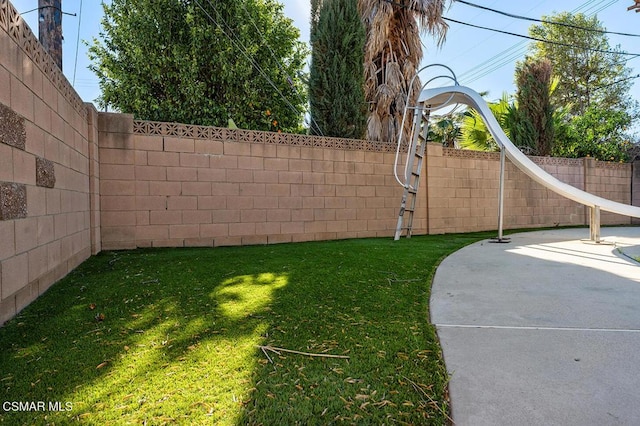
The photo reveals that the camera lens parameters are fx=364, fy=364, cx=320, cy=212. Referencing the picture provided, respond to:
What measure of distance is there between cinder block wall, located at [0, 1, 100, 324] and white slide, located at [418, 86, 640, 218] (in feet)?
19.0

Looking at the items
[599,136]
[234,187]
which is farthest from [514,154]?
[599,136]

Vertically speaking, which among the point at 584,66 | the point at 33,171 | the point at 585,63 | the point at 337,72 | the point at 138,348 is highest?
the point at 585,63

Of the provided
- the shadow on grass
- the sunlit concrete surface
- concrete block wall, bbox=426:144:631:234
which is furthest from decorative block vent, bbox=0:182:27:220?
concrete block wall, bbox=426:144:631:234

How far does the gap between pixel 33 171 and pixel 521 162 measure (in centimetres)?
703

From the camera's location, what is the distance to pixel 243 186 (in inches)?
238

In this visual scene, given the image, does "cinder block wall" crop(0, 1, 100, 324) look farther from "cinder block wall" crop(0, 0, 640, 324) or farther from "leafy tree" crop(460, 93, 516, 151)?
"leafy tree" crop(460, 93, 516, 151)

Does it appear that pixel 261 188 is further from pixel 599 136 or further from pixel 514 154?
pixel 599 136

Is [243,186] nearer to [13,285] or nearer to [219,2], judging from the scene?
[13,285]

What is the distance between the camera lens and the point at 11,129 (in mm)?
2422

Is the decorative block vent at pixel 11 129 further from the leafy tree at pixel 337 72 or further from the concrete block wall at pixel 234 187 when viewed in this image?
the leafy tree at pixel 337 72

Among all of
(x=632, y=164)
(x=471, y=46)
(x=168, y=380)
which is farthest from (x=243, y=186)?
(x=471, y=46)

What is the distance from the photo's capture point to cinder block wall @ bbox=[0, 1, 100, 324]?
2.36 meters

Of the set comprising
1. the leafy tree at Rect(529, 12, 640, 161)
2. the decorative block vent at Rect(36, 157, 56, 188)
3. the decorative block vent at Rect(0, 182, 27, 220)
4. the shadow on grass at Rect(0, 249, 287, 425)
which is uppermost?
the leafy tree at Rect(529, 12, 640, 161)

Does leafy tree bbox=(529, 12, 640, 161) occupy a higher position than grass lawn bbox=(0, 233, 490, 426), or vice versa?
leafy tree bbox=(529, 12, 640, 161)
